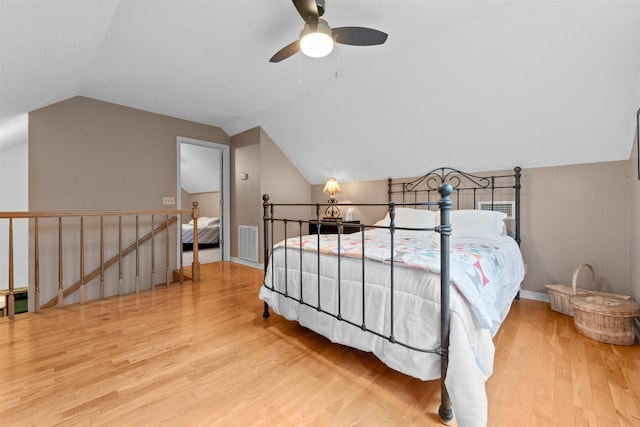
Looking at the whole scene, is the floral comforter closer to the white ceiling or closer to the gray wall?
the white ceiling

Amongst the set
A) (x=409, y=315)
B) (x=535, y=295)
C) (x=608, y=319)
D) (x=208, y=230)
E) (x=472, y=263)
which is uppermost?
(x=472, y=263)

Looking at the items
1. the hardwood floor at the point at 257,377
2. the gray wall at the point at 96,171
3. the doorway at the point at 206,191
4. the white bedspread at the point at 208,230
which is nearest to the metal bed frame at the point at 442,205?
the hardwood floor at the point at 257,377

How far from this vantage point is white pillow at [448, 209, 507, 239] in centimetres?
253

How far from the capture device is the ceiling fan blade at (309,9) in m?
1.46

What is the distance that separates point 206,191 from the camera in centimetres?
682

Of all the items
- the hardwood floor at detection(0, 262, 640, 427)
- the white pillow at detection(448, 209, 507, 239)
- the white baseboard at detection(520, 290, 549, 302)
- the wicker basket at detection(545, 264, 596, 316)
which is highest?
the white pillow at detection(448, 209, 507, 239)

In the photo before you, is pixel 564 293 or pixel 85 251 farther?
pixel 85 251

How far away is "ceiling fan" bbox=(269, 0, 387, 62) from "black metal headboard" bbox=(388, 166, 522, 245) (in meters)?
2.04

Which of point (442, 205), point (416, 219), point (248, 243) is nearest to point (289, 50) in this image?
point (442, 205)

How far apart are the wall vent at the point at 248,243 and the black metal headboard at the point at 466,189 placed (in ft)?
7.08

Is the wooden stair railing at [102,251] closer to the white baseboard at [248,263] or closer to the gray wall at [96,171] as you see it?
the gray wall at [96,171]

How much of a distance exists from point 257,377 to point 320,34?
200cm

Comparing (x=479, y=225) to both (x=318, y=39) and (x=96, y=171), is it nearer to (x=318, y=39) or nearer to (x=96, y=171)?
(x=318, y=39)

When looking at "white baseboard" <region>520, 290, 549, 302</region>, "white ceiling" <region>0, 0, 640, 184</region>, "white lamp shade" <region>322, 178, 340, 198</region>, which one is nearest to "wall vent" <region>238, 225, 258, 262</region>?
"white lamp shade" <region>322, 178, 340, 198</region>
